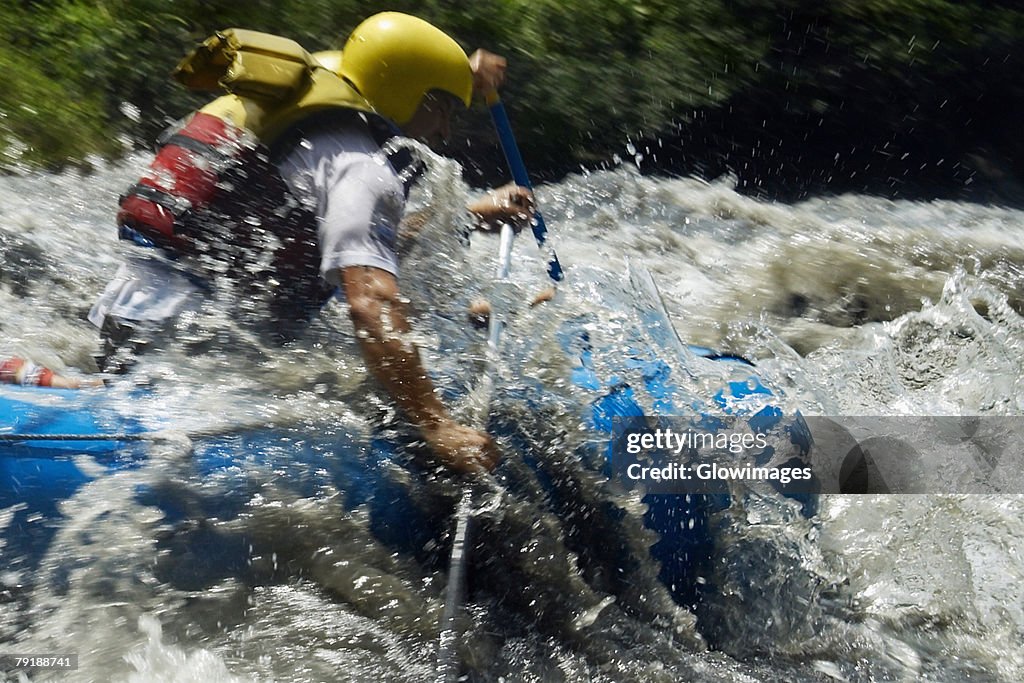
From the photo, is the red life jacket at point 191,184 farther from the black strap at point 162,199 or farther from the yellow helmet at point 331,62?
the yellow helmet at point 331,62

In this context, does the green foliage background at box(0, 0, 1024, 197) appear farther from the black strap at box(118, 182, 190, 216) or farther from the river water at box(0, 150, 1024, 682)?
the black strap at box(118, 182, 190, 216)

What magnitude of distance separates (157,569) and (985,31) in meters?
4.12

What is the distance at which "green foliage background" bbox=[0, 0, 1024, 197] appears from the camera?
3586mm

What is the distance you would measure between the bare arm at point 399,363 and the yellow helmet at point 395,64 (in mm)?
503

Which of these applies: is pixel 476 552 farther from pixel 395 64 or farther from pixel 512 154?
pixel 512 154

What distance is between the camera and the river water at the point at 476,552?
1643mm

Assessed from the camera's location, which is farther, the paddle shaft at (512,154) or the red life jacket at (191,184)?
the paddle shaft at (512,154)

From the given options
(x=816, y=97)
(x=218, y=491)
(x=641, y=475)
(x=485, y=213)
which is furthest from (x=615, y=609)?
(x=816, y=97)

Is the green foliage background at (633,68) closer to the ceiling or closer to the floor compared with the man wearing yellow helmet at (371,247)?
closer to the ceiling

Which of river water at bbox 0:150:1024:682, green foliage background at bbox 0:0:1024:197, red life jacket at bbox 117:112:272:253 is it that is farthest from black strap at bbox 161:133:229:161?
green foliage background at bbox 0:0:1024:197

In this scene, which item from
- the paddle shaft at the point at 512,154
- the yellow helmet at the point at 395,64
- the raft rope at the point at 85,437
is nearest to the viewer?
the raft rope at the point at 85,437

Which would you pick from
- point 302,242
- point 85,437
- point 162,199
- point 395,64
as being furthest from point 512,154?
point 85,437

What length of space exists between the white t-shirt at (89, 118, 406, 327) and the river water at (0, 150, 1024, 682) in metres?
0.10

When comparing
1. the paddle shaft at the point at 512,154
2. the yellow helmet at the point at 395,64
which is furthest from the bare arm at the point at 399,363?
the paddle shaft at the point at 512,154
